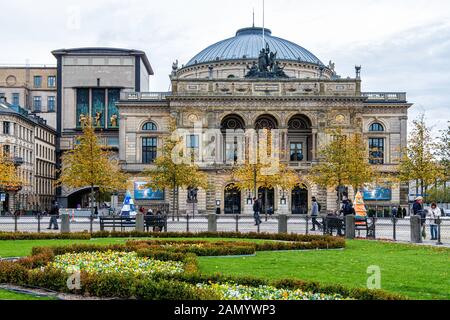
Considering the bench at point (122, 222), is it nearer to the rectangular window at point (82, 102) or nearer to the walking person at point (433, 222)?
the walking person at point (433, 222)

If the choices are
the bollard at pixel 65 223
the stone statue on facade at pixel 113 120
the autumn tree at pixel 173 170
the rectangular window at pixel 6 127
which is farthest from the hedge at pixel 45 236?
the stone statue on facade at pixel 113 120

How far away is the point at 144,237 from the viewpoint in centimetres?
3656

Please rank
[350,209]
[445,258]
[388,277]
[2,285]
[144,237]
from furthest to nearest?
[350,209] → [144,237] → [445,258] → [388,277] → [2,285]

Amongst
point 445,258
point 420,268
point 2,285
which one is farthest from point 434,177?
point 2,285

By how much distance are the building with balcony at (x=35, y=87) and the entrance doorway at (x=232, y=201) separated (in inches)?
1802

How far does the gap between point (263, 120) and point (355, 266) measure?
2583 inches

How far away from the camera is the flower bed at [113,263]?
19.5 m

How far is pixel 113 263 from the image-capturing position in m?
21.2

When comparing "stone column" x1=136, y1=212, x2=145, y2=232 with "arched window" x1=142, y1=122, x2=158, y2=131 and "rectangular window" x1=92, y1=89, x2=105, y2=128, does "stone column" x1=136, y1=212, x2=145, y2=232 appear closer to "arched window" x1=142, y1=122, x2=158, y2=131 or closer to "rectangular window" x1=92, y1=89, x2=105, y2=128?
"arched window" x1=142, y1=122, x2=158, y2=131

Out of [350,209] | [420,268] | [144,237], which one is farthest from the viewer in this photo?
[350,209]

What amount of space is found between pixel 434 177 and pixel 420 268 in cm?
4534

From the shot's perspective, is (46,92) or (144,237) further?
(46,92)

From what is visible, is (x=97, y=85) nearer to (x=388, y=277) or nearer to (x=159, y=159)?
(x=159, y=159)

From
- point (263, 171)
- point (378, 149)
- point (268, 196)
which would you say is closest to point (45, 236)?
point (263, 171)
